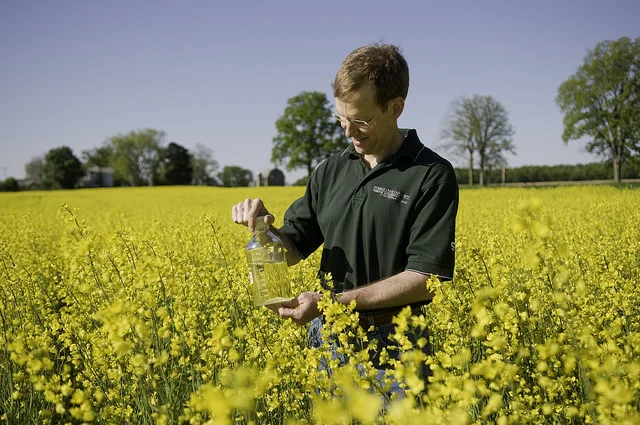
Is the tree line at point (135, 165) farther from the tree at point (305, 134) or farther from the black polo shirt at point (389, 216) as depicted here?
the black polo shirt at point (389, 216)

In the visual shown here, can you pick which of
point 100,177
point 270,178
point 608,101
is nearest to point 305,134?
point 270,178

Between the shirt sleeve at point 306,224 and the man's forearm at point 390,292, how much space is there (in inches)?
29.7

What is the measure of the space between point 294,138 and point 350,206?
50.8 metres

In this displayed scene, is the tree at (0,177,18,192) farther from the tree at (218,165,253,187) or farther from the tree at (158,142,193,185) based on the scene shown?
A: the tree at (218,165,253,187)

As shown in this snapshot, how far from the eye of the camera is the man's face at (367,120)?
2469mm

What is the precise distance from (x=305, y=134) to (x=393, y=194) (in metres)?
50.9

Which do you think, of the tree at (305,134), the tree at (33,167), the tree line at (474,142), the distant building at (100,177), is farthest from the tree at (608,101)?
the tree at (33,167)

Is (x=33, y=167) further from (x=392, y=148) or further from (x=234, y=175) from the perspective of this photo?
(x=392, y=148)

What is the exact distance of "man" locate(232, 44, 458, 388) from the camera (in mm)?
2361

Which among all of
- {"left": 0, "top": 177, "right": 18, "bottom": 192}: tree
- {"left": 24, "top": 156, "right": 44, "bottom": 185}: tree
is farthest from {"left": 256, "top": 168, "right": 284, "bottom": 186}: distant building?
{"left": 24, "top": 156, "right": 44, "bottom": 185}: tree

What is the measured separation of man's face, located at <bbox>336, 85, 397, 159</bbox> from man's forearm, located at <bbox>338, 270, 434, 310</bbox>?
0.66 meters

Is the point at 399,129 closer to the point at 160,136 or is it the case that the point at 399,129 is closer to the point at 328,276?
the point at 328,276

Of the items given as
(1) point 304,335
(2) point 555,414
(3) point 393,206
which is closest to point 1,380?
(1) point 304,335

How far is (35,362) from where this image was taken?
165 cm
